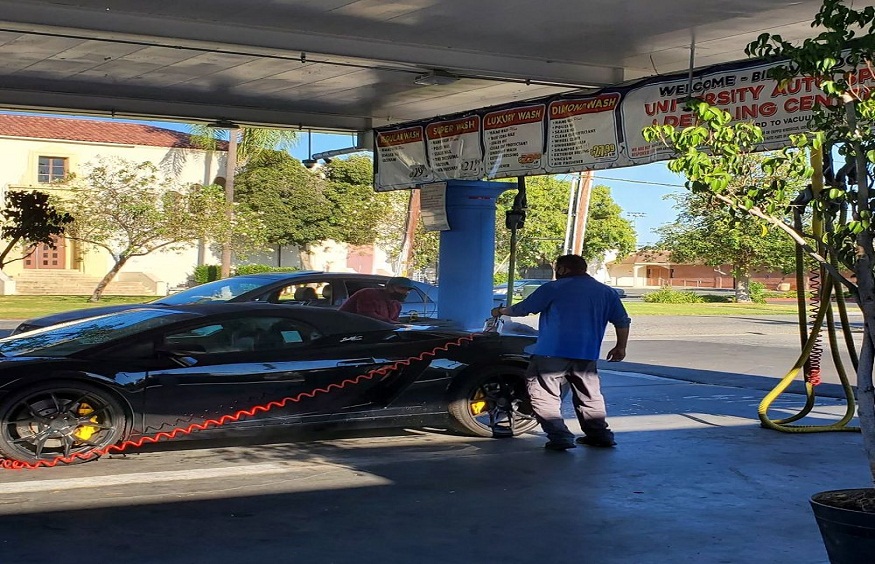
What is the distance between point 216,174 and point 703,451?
4741 cm

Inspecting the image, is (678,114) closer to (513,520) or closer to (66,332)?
(513,520)

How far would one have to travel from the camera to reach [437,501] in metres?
7.09

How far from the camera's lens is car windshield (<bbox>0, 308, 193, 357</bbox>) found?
8.20 meters

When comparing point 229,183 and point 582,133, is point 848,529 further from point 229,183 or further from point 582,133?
point 229,183

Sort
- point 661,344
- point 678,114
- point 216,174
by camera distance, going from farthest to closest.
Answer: point 216,174, point 661,344, point 678,114

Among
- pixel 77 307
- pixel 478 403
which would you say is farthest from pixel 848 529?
pixel 77 307

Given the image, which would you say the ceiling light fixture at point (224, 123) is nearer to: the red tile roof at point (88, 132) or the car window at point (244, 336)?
the car window at point (244, 336)

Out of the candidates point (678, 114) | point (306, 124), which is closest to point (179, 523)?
point (678, 114)

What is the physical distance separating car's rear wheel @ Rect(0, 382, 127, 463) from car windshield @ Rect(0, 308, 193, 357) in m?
0.36

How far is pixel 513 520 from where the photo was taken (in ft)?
21.6

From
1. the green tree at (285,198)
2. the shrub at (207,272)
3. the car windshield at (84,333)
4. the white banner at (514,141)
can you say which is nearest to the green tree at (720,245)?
the green tree at (285,198)

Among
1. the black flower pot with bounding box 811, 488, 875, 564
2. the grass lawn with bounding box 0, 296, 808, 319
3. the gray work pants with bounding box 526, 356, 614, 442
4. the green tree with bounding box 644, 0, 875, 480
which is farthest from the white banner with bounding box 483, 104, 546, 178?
the grass lawn with bounding box 0, 296, 808, 319

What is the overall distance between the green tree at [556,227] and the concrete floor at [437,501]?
143ft

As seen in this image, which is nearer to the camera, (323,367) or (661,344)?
(323,367)
